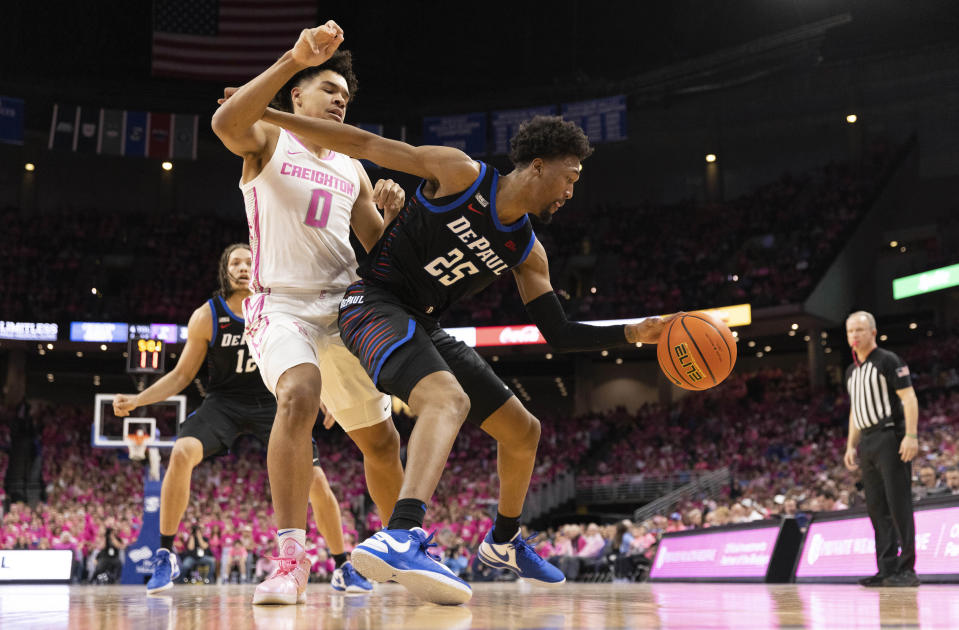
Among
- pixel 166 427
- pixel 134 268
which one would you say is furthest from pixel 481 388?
pixel 134 268

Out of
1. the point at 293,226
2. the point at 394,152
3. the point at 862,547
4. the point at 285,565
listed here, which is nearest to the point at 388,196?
the point at 293,226

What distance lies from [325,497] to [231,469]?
1729cm

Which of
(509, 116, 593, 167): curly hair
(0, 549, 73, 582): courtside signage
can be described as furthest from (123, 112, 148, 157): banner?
(509, 116, 593, 167): curly hair

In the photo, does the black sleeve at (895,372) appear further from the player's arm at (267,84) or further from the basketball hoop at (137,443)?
the basketball hoop at (137,443)

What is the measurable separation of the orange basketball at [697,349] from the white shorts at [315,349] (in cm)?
118

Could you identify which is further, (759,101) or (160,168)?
(160,168)

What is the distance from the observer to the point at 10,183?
25469mm

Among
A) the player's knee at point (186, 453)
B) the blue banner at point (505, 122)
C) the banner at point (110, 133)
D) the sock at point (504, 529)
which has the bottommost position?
the sock at point (504, 529)

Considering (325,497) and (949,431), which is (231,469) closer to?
(949,431)

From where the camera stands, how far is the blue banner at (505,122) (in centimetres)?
2236

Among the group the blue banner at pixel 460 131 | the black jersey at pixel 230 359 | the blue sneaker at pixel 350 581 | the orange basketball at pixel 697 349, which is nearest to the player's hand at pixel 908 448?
the orange basketball at pixel 697 349

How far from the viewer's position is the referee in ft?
20.0

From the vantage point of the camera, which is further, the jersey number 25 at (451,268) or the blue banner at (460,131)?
the blue banner at (460,131)

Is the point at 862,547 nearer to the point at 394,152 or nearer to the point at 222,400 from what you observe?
the point at 222,400
